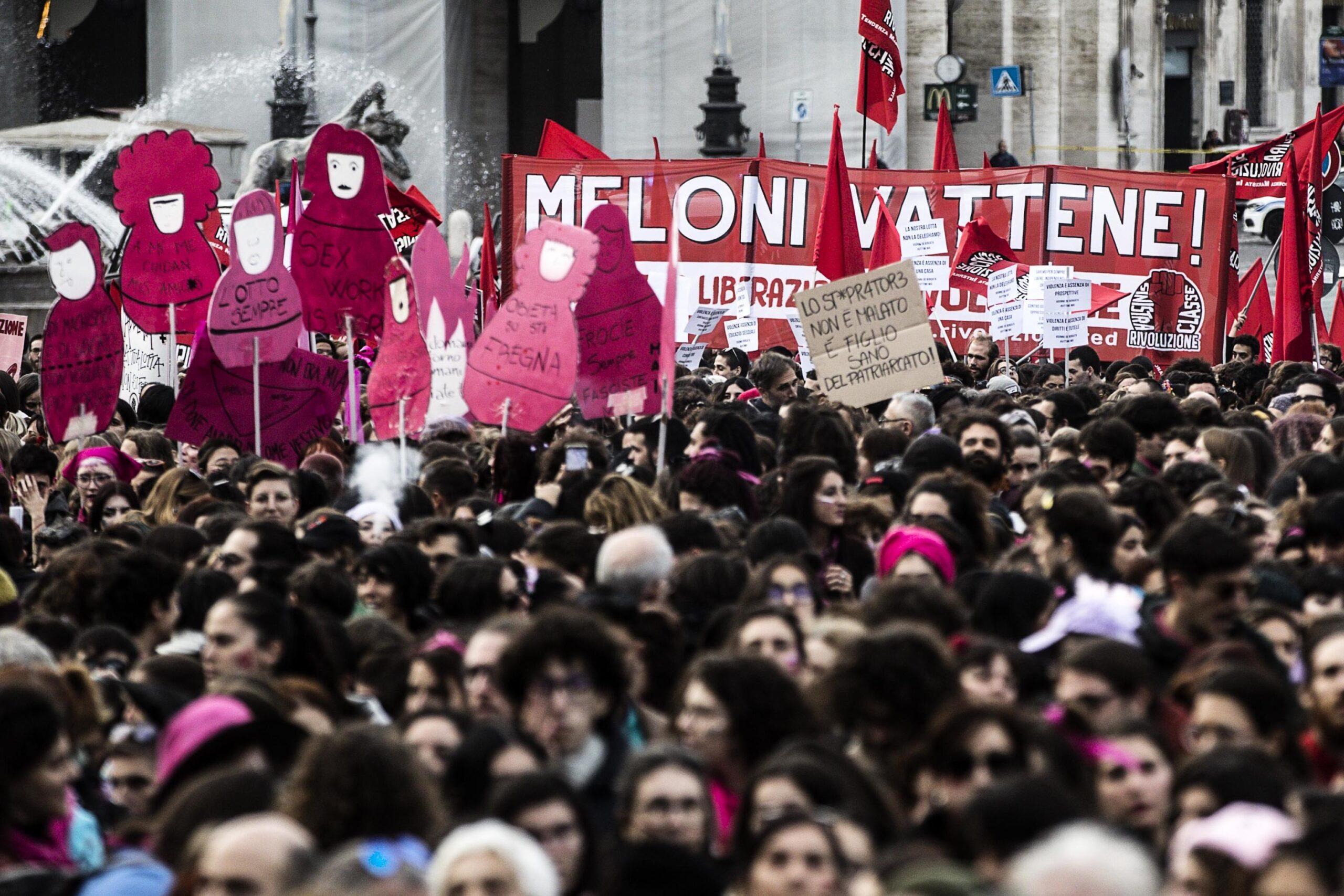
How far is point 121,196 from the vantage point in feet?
43.2

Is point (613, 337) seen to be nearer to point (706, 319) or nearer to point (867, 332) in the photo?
point (867, 332)

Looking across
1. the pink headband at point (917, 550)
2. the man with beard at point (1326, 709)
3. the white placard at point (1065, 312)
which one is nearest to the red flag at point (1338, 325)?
the white placard at point (1065, 312)

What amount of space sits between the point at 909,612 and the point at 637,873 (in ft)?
6.26

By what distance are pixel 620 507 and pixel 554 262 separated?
2.74 metres

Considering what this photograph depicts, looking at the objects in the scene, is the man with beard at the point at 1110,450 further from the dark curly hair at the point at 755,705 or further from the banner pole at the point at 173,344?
the banner pole at the point at 173,344

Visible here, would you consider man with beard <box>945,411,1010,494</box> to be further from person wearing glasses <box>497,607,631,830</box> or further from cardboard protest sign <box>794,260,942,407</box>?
person wearing glasses <box>497,607,631,830</box>

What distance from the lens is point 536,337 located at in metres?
10.7

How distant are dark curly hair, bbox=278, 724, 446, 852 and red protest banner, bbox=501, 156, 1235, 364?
1392cm

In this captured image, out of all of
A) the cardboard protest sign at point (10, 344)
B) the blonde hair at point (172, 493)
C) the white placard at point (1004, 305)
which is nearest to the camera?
the blonde hair at point (172, 493)

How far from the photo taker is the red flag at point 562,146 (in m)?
20.3

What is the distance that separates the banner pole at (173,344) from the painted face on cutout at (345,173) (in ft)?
4.52

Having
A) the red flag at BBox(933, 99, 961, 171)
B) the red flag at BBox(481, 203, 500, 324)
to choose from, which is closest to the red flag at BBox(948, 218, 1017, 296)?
the red flag at BBox(933, 99, 961, 171)

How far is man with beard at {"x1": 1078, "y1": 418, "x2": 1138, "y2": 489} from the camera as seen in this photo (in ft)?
30.8

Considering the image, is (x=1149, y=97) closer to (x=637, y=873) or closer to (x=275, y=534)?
→ (x=275, y=534)
